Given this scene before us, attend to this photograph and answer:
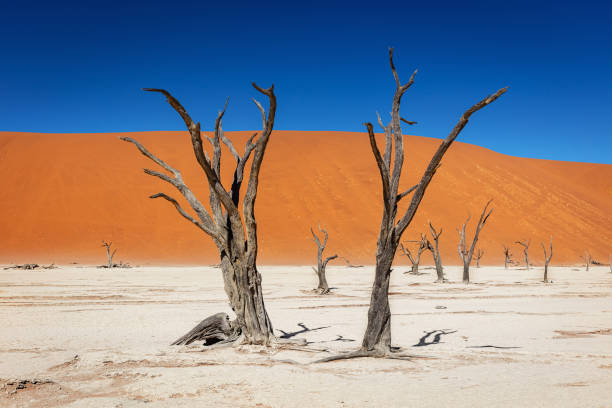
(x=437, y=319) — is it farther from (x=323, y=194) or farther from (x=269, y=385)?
(x=323, y=194)

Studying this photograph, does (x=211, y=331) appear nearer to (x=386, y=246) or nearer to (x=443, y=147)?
(x=386, y=246)

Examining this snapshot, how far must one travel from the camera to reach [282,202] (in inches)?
2095

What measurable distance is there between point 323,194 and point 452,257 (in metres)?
15.8

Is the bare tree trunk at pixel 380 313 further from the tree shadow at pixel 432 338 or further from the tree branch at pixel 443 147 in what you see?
the tree shadow at pixel 432 338

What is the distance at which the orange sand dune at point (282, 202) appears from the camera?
44812 mm

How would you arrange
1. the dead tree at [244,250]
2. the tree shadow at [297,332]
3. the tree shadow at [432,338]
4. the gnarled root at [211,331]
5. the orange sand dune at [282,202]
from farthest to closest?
the orange sand dune at [282,202]
the tree shadow at [297,332]
the tree shadow at [432,338]
the gnarled root at [211,331]
the dead tree at [244,250]

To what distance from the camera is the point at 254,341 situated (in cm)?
671

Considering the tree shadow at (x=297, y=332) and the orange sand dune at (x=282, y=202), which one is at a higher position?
the orange sand dune at (x=282, y=202)

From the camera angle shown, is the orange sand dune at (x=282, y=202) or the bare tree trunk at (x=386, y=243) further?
the orange sand dune at (x=282, y=202)

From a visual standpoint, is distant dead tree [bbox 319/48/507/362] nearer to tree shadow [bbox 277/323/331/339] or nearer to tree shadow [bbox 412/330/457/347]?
tree shadow [bbox 412/330/457/347]

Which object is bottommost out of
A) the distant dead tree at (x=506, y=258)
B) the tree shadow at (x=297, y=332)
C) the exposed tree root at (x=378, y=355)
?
the tree shadow at (x=297, y=332)

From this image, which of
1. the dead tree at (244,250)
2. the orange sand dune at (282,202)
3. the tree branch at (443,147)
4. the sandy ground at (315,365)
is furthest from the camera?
the orange sand dune at (282,202)

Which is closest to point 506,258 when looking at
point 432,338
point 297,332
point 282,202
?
point 282,202

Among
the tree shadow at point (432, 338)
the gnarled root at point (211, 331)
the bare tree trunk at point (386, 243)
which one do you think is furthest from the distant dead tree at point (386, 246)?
the gnarled root at point (211, 331)
